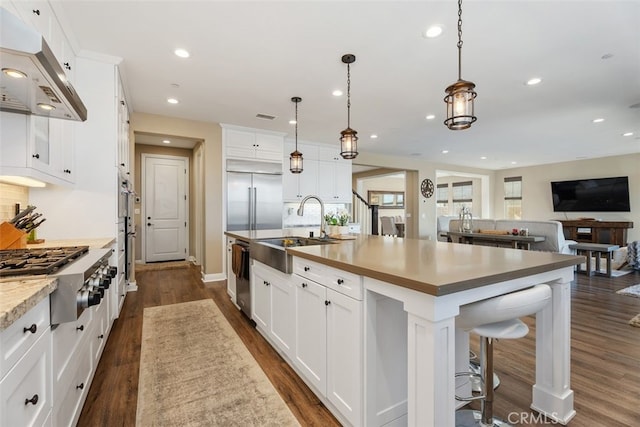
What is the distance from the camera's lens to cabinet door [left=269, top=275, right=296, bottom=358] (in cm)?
213

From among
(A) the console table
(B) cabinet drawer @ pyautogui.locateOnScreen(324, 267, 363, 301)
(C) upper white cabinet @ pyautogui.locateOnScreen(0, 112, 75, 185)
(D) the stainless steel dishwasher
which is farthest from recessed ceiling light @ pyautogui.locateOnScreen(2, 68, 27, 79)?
(A) the console table

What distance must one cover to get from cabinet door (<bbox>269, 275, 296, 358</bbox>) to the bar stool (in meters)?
1.18

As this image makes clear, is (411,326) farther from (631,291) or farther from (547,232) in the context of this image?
(547,232)

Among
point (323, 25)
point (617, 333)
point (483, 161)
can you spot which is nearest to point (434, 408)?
point (323, 25)

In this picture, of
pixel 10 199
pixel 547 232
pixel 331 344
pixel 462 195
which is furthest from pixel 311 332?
pixel 462 195

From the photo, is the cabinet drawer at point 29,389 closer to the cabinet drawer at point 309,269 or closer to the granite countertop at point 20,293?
the granite countertop at point 20,293

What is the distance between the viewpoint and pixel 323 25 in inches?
97.0

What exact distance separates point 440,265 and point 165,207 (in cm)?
659

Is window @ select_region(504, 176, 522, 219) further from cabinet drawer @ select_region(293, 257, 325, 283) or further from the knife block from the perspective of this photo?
the knife block

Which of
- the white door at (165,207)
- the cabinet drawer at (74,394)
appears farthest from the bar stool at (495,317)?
the white door at (165,207)

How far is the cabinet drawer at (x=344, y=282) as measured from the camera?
4.78ft

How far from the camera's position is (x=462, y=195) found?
11.8 metres

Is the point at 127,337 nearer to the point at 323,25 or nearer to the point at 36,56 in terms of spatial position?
the point at 36,56

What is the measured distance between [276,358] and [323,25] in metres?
2.80
